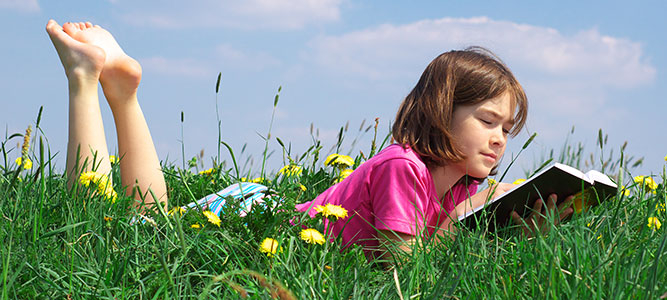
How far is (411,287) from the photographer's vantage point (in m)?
1.61

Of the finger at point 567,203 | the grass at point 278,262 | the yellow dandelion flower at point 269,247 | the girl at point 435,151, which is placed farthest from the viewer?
the girl at point 435,151

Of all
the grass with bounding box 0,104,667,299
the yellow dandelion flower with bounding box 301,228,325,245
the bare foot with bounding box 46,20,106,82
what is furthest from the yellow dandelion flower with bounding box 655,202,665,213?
the bare foot with bounding box 46,20,106,82

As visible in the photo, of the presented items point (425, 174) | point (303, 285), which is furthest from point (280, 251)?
point (425, 174)

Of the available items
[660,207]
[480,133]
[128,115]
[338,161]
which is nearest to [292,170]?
[338,161]

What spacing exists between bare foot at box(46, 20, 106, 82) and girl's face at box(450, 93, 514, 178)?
1630 millimetres

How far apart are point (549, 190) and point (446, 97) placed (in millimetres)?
553

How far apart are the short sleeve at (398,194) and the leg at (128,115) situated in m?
1.12

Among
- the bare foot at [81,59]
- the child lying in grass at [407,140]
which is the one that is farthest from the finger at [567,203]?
the bare foot at [81,59]

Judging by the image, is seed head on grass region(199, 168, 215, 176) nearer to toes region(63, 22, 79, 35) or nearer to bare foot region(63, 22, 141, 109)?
bare foot region(63, 22, 141, 109)

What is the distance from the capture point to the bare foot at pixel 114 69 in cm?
301

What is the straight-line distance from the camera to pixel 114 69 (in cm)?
302

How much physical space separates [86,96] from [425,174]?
1.59 m

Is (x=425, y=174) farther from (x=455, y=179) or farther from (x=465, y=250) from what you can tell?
(x=465, y=250)

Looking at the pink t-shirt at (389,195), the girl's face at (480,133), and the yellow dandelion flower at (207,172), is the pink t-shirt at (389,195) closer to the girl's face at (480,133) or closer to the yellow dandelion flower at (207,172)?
the girl's face at (480,133)
